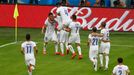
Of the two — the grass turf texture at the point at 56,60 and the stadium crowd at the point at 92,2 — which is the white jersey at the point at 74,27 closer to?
the grass turf texture at the point at 56,60

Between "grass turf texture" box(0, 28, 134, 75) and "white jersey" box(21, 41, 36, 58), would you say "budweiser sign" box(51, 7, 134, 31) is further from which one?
"white jersey" box(21, 41, 36, 58)

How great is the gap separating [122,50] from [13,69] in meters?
9.39

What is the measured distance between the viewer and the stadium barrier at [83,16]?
45094 millimetres

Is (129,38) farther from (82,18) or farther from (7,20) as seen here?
(7,20)

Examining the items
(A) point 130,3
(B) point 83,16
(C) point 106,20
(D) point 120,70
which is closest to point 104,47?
(D) point 120,70

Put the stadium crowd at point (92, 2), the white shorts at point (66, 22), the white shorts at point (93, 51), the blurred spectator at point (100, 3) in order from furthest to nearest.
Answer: the blurred spectator at point (100, 3)
the stadium crowd at point (92, 2)
the white shorts at point (66, 22)
the white shorts at point (93, 51)

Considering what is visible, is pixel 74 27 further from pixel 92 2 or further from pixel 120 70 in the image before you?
pixel 92 2

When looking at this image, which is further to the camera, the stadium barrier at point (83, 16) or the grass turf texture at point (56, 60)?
the stadium barrier at point (83, 16)

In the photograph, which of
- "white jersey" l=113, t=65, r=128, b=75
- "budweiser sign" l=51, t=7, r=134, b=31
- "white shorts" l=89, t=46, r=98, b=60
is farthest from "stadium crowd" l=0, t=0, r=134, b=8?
"white jersey" l=113, t=65, r=128, b=75

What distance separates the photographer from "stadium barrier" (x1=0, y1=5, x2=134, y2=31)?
45094mm

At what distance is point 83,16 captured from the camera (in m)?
45.8

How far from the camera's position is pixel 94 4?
49.1 m

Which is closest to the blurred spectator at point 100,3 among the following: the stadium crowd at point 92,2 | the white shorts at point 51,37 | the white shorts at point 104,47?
the stadium crowd at point 92,2

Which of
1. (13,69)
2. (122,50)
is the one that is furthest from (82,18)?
(13,69)
